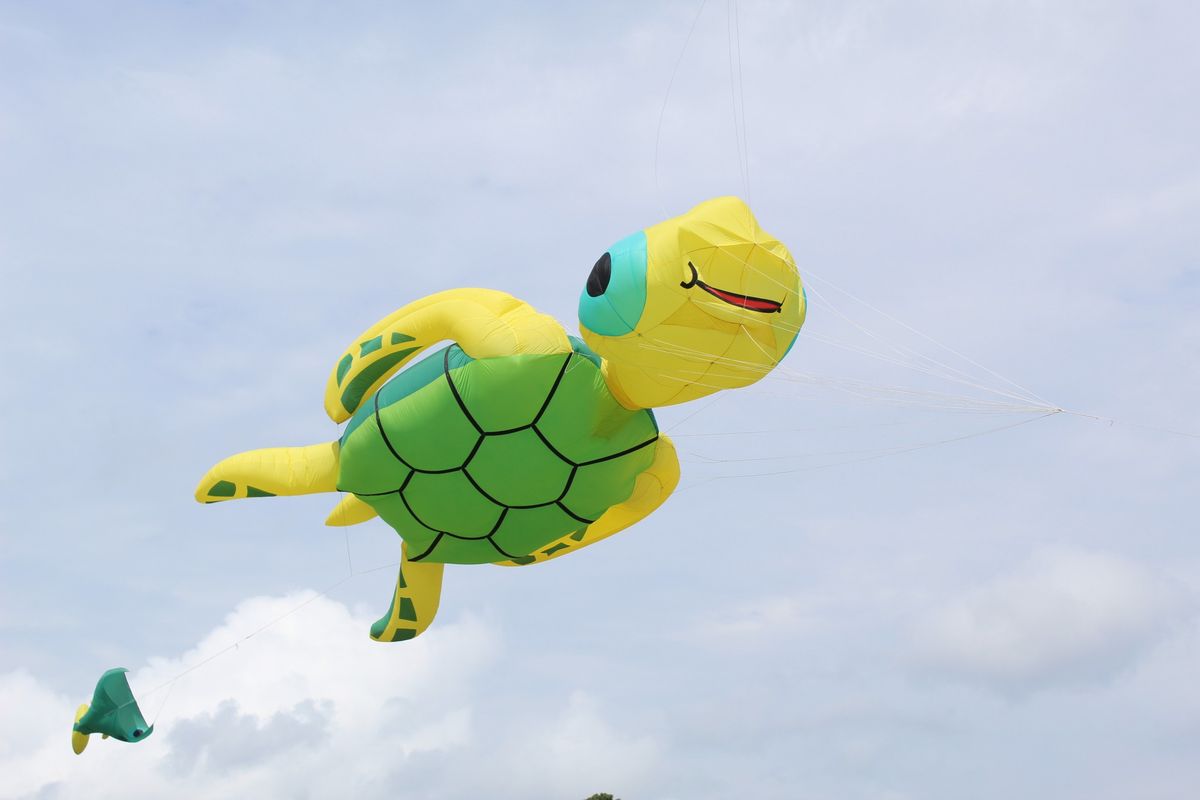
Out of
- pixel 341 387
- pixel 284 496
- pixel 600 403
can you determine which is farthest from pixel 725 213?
pixel 284 496

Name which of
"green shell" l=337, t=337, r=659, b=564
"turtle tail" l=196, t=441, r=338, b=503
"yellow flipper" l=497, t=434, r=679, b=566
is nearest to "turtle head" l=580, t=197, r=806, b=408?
"green shell" l=337, t=337, r=659, b=564

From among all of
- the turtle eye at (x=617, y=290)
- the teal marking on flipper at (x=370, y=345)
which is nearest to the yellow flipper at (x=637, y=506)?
the turtle eye at (x=617, y=290)

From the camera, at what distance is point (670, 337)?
11891 millimetres

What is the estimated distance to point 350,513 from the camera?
48.8ft

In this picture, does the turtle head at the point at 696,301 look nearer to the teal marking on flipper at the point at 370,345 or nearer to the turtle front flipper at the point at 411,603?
the teal marking on flipper at the point at 370,345

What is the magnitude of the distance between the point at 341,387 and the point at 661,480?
11.0 ft

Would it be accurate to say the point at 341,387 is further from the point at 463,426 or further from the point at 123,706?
the point at 123,706

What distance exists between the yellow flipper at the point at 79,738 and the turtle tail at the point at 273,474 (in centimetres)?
288

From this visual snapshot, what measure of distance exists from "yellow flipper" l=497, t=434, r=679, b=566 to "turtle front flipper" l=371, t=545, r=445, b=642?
94 centimetres

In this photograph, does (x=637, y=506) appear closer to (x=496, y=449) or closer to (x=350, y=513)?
(x=496, y=449)

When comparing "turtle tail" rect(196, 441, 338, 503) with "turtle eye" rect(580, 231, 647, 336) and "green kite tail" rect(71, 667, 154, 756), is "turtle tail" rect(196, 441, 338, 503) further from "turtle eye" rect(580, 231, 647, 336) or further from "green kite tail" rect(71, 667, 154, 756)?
"turtle eye" rect(580, 231, 647, 336)

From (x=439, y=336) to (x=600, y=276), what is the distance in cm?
201

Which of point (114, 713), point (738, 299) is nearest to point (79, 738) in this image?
point (114, 713)

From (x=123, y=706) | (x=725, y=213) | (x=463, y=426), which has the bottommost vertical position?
(x=123, y=706)
